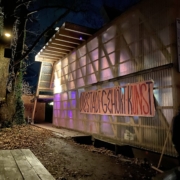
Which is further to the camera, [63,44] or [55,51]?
[55,51]

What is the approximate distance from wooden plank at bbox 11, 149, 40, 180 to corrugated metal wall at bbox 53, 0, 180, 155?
4537 mm

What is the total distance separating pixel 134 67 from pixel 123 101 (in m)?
1.62

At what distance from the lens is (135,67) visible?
8.49 metres

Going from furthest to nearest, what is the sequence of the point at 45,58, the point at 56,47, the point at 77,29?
the point at 45,58
the point at 56,47
the point at 77,29

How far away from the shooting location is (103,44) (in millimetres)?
11062

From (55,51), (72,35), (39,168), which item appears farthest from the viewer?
(55,51)

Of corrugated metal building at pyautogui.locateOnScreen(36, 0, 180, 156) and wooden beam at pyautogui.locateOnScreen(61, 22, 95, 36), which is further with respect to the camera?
wooden beam at pyautogui.locateOnScreen(61, 22, 95, 36)

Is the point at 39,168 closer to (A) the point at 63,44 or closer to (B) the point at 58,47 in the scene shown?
(A) the point at 63,44

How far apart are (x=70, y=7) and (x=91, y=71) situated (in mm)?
4182

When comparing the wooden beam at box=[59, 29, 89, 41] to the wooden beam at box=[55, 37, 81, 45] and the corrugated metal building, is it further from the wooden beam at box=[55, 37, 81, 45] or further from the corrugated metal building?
the wooden beam at box=[55, 37, 81, 45]

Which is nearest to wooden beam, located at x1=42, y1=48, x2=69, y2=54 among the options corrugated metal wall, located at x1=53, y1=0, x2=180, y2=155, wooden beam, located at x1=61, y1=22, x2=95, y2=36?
corrugated metal wall, located at x1=53, y1=0, x2=180, y2=155

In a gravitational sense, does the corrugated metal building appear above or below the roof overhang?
below

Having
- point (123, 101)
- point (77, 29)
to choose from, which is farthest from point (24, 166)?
point (77, 29)

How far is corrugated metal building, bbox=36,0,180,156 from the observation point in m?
6.84
